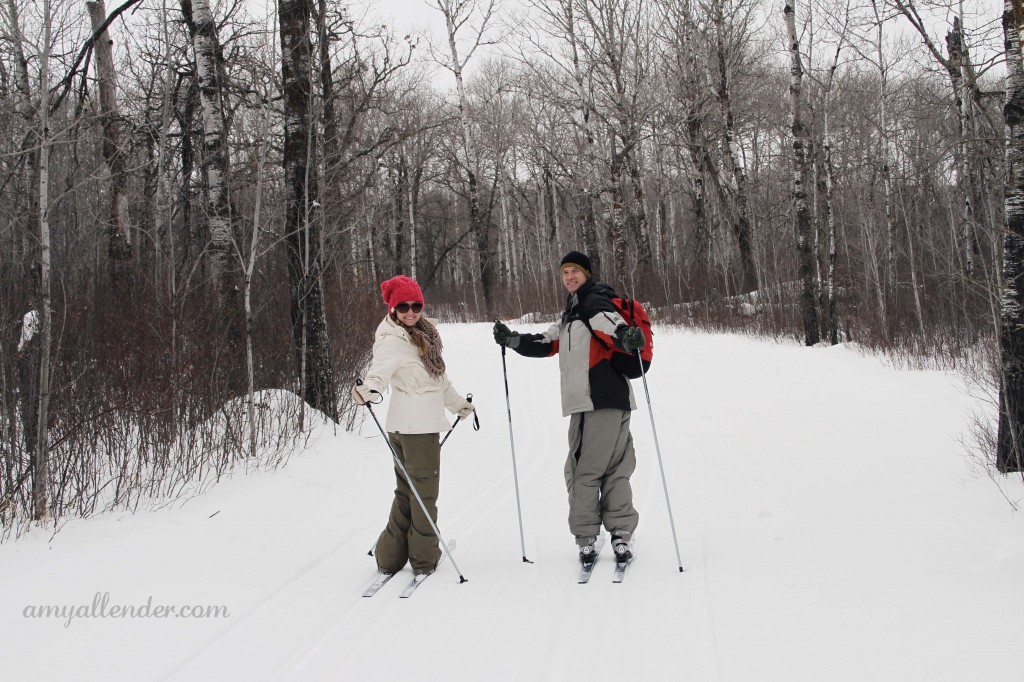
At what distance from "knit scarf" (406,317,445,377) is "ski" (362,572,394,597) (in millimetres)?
1295

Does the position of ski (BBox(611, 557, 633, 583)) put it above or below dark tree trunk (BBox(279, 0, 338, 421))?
below

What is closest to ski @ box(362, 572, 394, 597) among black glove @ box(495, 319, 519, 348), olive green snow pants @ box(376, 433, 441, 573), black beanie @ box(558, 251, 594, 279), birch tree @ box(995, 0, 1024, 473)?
olive green snow pants @ box(376, 433, 441, 573)

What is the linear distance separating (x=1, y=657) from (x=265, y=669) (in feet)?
4.02

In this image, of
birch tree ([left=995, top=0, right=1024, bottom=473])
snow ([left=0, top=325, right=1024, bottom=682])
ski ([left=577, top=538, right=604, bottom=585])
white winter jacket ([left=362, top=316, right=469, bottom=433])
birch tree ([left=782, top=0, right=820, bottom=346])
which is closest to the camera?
snow ([left=0, top=325, right=1024, bottom=682])

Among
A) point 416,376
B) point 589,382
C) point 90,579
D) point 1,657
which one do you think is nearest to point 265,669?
point 1,657

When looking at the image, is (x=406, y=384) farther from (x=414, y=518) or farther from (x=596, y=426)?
(x=596, y=426)

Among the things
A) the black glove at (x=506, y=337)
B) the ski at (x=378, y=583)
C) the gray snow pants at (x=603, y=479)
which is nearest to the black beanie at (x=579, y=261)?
the black glove at (x=506, y=337)

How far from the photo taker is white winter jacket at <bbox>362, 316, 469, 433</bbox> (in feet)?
14.4

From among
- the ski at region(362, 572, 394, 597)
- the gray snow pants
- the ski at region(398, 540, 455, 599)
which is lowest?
the ski at region(398, 540, 455, 599)

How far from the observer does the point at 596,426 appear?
446 centimetres

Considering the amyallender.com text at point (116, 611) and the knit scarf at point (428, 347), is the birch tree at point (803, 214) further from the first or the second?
the amyallender.com text at point (116, 611)

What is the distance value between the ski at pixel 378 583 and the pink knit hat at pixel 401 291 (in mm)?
1698

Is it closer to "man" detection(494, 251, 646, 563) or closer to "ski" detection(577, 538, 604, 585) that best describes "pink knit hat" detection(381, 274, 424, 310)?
"man" detection(494, 251, 646, 563)

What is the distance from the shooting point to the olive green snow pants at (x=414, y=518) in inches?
173
